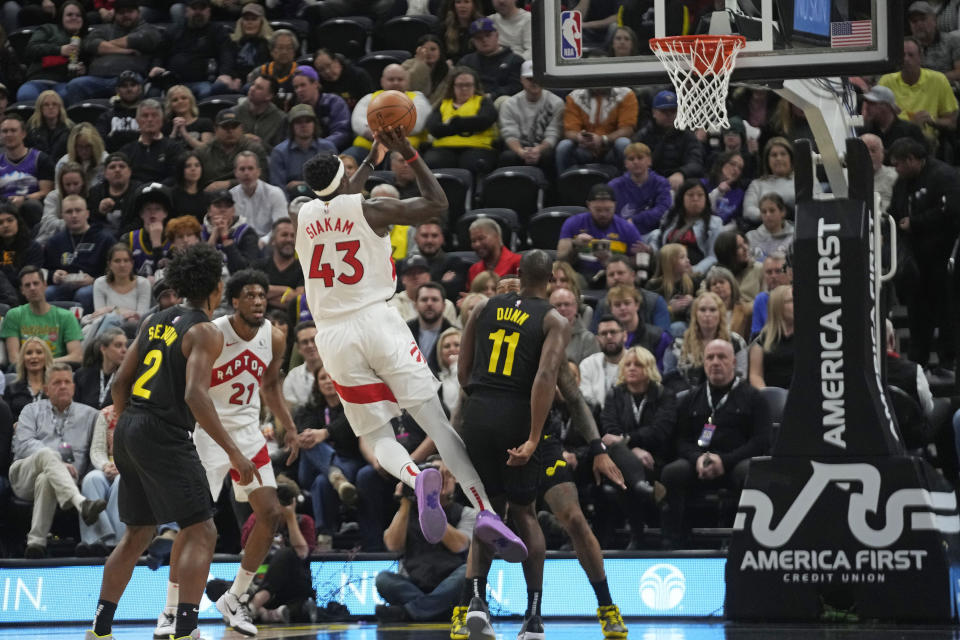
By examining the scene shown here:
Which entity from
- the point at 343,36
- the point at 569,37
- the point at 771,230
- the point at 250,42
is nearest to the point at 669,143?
the point at 771,230

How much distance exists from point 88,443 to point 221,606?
2980mm

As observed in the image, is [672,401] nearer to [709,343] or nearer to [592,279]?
[709,343]

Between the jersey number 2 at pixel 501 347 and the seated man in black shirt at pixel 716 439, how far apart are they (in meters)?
2.34

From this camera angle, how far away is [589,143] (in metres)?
13.6

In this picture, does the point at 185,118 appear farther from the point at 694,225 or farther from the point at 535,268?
the point at 535,268

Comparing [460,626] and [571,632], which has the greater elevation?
[460,626]

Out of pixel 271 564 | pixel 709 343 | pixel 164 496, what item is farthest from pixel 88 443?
pixel 709 343

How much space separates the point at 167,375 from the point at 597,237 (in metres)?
5.59

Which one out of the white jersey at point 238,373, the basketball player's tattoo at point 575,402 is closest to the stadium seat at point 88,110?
the white jersey at point 238,373

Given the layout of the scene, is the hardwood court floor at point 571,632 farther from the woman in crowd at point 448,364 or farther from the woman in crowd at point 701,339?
the woman in crowd at point 701,339

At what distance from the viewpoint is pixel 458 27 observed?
50.6ft

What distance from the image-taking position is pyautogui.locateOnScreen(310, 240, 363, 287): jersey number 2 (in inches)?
325

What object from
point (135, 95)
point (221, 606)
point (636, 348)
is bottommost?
point (221, 606)

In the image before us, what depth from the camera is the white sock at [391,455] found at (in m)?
8.07
